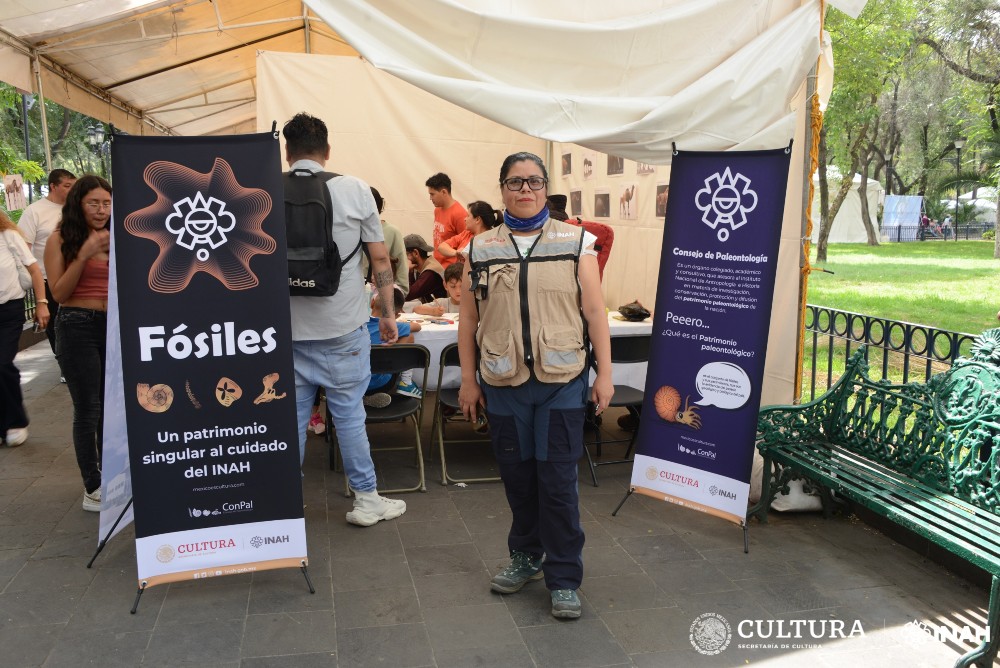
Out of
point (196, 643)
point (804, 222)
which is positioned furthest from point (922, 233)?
point (196, 643)

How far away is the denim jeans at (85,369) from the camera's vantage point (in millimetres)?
3826

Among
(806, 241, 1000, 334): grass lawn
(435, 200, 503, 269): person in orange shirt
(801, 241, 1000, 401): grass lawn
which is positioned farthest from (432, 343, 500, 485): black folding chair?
(806, 241, 1000, 334): grass lawn

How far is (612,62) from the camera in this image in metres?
3.61

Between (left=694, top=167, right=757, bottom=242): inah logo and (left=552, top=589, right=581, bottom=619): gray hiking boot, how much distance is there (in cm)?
178

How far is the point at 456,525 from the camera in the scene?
3.95 m

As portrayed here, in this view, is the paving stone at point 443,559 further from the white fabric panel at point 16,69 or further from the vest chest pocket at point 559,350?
the white fabric panel at point 16,69

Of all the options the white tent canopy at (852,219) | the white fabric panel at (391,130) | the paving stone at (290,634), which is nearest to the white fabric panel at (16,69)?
the white fabric panel at (391,130)

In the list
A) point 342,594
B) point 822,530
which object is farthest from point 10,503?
point 822,530

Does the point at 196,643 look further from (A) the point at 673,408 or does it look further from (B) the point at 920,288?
(B) the point at 920,288

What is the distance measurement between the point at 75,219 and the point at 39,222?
3144mm

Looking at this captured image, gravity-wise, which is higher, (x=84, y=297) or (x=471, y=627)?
(x=84, y=297)

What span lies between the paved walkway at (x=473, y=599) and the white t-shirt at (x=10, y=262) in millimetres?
1398

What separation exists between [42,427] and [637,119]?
4.75m

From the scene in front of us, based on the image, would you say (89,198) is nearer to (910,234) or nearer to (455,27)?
(455,27)
